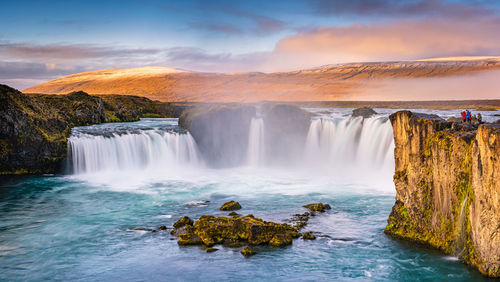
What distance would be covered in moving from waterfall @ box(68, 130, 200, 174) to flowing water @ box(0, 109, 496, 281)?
0.10 metres

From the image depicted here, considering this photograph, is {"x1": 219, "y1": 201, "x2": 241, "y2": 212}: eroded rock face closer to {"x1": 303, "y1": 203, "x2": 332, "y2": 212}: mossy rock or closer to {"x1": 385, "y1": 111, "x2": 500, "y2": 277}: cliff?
{"x1": 303, "y1": 203, "x2": 332, "y2": 212}: mossy rock

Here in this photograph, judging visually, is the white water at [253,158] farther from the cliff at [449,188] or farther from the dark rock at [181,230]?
the cliff at [449,188]

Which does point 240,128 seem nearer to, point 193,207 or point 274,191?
point 274,191

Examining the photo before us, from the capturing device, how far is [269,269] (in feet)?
47.9

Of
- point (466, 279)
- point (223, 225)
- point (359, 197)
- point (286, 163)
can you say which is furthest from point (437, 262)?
point (286, 163)

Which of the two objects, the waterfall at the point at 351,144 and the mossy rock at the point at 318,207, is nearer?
the mossy rock at the point at 318,207

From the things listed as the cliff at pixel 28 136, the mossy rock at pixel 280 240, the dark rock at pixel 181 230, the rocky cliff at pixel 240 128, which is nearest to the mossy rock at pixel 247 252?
the mossy rock at pixel 280 240

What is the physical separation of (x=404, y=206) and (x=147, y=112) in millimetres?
66374

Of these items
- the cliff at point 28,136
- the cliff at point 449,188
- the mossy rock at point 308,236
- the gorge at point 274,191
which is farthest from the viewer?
the cliff at point 28,136

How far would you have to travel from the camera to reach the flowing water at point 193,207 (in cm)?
1472

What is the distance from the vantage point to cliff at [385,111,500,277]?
480 inches

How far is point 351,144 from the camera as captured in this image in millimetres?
39531

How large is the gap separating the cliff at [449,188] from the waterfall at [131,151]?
24106 mm

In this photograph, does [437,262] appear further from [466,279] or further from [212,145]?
[212,145]
